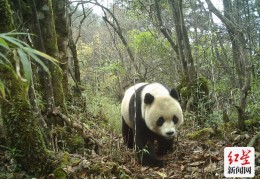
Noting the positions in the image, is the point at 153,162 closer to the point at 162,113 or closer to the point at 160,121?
the point at 160,121

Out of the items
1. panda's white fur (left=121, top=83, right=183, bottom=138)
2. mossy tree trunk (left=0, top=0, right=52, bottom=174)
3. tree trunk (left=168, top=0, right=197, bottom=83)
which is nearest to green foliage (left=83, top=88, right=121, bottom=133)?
tree trunk (left=168, top=0, right=197, bottom=83)

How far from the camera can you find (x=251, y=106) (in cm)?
617

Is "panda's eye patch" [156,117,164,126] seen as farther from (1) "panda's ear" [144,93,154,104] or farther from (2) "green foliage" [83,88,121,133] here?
(2) "green foliage" [83,88,121,133]

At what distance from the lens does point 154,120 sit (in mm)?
5816

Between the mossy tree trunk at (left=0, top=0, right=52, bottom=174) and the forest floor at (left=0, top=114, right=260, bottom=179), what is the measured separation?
144mm

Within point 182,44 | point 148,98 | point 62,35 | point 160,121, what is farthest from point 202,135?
point 62,35

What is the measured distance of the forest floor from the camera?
429cm

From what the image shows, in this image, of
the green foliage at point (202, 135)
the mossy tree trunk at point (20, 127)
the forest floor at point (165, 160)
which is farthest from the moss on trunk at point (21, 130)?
the green foliage at point (202, 135)

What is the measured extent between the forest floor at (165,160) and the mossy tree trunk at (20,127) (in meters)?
0.14

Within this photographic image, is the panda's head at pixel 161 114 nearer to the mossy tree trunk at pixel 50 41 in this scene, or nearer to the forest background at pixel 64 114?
the forest background at pixel 64 114

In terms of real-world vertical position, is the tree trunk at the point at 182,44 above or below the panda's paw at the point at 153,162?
above

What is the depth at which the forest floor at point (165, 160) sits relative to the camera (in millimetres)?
4285

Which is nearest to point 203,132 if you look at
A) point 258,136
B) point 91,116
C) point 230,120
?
point 230,120
